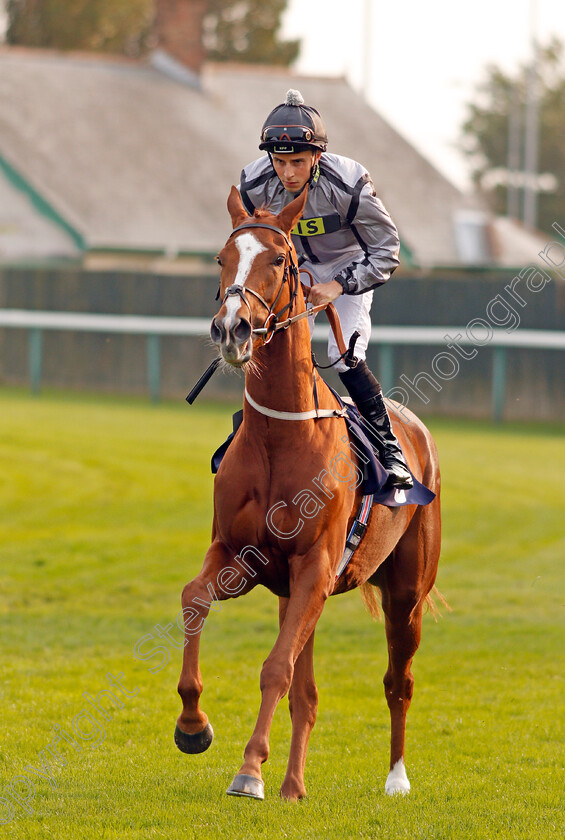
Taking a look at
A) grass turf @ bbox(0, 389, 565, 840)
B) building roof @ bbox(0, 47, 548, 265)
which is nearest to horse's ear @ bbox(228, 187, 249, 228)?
grass turf @ bbox(0, 389, 565, 840)

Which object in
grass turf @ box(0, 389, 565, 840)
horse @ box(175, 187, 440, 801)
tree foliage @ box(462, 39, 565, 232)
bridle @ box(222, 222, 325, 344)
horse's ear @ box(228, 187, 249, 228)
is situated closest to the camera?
bridle @ box(222, 222, 325, 344)

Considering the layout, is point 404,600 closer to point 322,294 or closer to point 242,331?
point 322,294

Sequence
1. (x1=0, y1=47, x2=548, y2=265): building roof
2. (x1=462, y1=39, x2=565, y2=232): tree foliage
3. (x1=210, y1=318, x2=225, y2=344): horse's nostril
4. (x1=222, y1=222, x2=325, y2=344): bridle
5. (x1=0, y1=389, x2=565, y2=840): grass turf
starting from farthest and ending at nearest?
(x1=462, y1=39, x2=565, y2=232): tree foliage
(x1=0, y1=47, x2=548, y2=265): building roof
(x1=0, y1=389, x2=565, y2=840): grass turf
(x1=222, y1=222, x2=325, y2=344): bridle
(x1=210, y1=318, x2=225, y2=344): horse's nostril

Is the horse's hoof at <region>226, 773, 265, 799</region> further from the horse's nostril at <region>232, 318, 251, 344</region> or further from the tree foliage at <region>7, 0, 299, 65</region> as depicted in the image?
the tree foliage at <region>7, 0, 299, 65</region>

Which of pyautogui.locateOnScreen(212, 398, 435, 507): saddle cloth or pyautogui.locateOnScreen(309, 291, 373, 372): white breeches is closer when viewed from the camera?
pyautogui.locateOnScreen(212, 398, 435, 507): saddle cloth

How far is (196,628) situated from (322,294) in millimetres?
1376

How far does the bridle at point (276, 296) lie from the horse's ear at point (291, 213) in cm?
4

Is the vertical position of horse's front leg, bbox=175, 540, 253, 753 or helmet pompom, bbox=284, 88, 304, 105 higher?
helmet pompom, bbox=284, 88, 304, 105

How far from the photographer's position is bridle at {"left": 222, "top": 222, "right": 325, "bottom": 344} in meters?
4.27

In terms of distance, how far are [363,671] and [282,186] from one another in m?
3.48

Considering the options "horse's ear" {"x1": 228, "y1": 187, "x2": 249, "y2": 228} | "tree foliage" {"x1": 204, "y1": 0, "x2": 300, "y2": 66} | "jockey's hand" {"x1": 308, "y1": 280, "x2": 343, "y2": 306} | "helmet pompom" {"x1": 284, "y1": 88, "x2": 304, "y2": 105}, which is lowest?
"tree foliage" {"x1": 204, "y1": 0, "x2": 300, "y2": 66}

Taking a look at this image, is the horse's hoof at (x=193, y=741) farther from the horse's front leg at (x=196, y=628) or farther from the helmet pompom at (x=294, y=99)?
the helmet pompom at (x=294, y=99)

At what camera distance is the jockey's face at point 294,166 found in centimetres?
489

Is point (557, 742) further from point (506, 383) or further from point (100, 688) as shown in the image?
point (506, 383)
